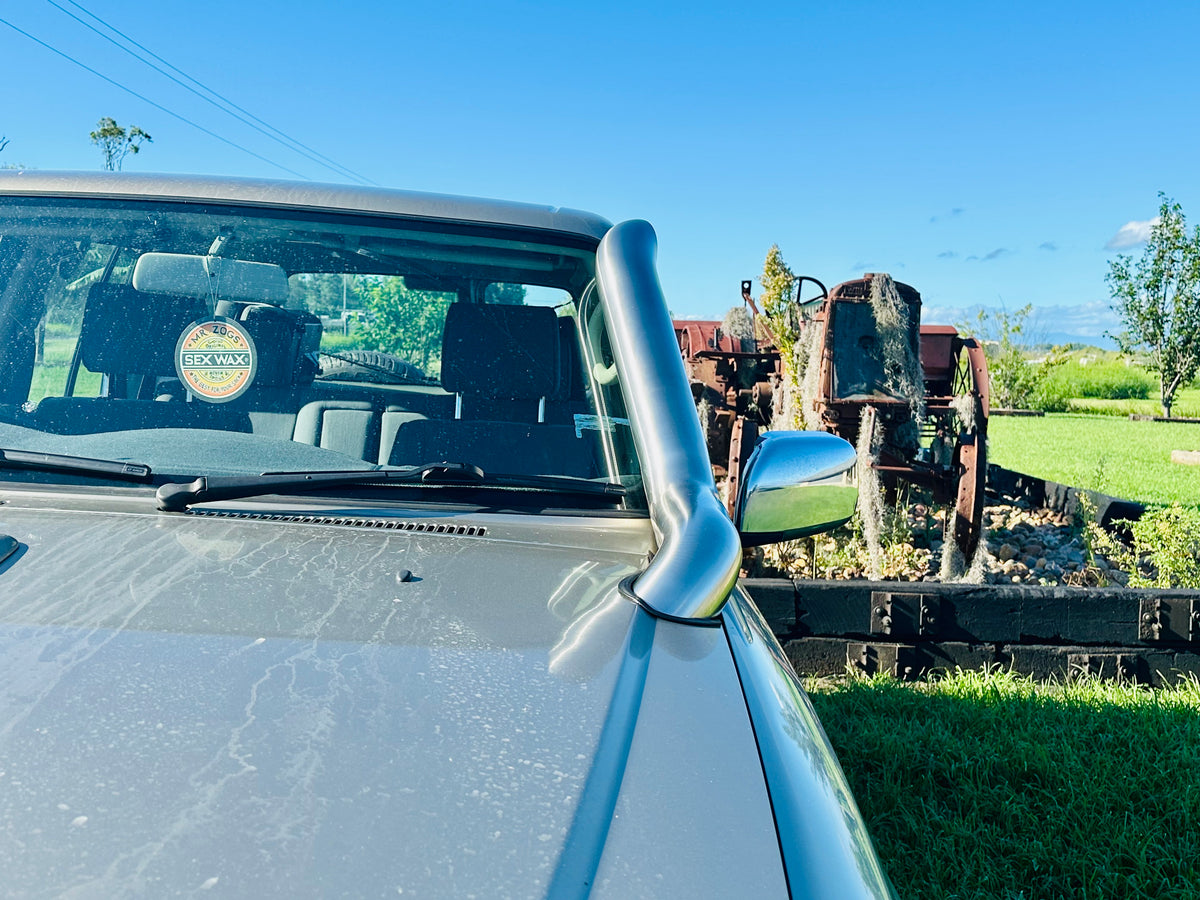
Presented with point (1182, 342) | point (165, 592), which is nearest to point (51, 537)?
point (165, 592)

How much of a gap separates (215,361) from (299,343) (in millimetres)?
183

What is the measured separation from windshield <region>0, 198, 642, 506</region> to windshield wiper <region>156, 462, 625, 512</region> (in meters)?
0.04

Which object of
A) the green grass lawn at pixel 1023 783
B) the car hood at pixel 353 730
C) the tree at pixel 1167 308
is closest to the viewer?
the car hood at pixel 353 730

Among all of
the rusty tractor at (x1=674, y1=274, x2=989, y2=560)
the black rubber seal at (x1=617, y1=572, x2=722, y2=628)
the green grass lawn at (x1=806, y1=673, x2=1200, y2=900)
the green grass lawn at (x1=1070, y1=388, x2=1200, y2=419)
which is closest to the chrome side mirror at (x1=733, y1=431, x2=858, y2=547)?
the black rubber seal at (x1=617, y1=572, x2=722, y2=628)

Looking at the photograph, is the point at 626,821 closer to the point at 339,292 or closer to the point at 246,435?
the point at 246,435

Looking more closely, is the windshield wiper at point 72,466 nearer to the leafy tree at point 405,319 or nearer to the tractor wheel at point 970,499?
the leafy tree at point 405,319

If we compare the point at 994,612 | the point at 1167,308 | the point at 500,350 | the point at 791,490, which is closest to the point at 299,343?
the point at 500,350

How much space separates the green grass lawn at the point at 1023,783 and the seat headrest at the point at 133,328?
2.49 m

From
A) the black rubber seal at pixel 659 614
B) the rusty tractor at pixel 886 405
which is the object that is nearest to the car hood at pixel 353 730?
the black rubber seal at pixel 659 614

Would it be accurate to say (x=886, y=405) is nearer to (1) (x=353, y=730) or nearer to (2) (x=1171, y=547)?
(2) (x=1171, y=547)

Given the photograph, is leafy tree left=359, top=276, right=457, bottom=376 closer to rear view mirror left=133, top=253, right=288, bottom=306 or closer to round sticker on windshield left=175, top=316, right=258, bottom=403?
rear view mirror left=133, top=253, right=288, bottom=306

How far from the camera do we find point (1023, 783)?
355cm

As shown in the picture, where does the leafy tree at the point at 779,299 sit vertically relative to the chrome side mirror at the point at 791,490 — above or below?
above

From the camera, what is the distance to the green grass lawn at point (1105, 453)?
35.9ft
